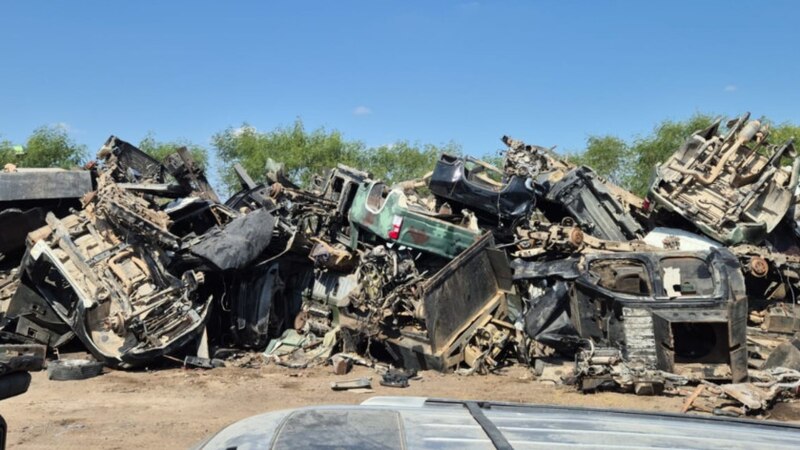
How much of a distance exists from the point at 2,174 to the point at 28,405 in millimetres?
5899

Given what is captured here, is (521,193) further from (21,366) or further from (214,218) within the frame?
(21,366)

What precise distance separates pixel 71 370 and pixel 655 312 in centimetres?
791

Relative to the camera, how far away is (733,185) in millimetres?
12414

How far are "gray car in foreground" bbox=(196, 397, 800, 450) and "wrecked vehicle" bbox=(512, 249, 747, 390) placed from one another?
613 cm

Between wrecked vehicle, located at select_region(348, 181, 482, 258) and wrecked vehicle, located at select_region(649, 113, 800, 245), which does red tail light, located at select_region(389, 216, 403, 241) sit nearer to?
wrecked vehicle, located at select_region(348, 181, 482, 258)

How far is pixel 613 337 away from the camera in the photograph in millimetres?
8281

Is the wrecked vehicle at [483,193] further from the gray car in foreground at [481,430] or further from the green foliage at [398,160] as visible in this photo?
the green foliage at [398,160]

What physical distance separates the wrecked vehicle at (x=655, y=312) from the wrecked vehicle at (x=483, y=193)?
95.2 inches

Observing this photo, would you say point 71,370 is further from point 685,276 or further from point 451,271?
point 685,276

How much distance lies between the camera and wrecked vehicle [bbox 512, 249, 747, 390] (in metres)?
7.87

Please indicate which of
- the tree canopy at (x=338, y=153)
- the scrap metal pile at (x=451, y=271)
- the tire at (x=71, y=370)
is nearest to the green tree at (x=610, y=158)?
the tree canopy at (x=338, y=153)

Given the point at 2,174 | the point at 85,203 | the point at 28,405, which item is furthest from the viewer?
the point at 2,174

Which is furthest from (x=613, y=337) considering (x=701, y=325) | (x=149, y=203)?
(x=149, y=203)

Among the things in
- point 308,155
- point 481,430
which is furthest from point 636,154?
point 481,430
